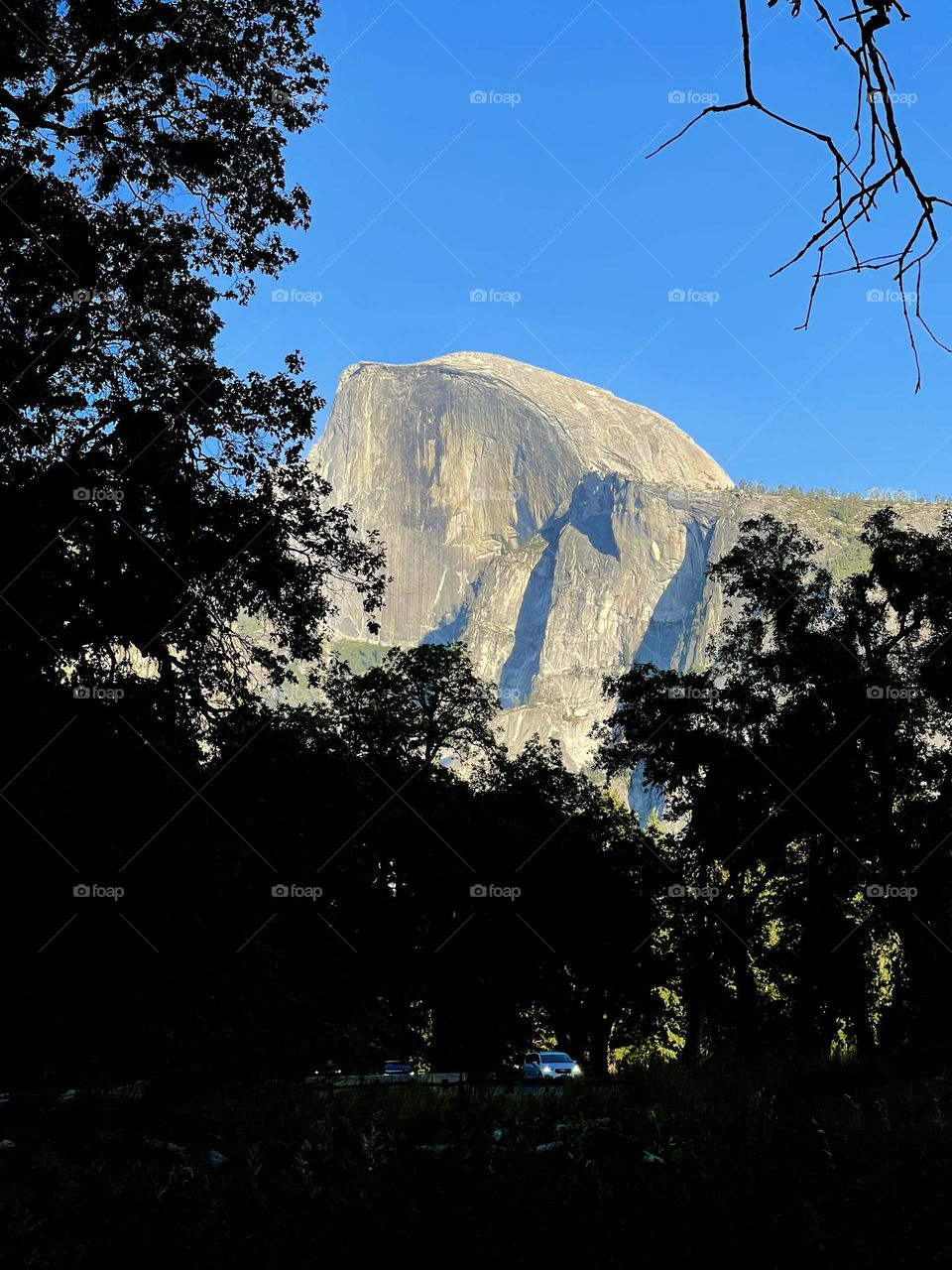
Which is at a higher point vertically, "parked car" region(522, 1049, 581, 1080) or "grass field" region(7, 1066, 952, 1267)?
"parked car" region(522, 1049, 581, 1080)

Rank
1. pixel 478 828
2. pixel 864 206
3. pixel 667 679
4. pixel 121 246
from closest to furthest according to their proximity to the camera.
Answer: pixel 864 206 → pixel 121 246 → pixel 667 679 → pixel 478 828

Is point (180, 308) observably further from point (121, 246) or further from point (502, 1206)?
point (502, 1206)

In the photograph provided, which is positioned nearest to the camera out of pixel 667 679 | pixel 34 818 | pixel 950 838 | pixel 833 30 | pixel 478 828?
pixel 833 30

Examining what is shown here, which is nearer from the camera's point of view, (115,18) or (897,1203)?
(897,1203)

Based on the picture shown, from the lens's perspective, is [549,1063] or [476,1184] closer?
[476,1184]

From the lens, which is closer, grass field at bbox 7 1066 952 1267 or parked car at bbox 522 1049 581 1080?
grass field at bbox 7 1066 952 1267

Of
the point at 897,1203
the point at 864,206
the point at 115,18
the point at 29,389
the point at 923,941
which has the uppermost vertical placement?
the point at 923,941

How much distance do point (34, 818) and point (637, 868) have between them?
2690cm

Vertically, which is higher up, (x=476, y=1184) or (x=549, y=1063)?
(x=549, y=1063)

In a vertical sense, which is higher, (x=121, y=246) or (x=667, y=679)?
(x=667, y=679)

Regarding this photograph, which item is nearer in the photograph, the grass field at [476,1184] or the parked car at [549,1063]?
the grass field at [476,1184]

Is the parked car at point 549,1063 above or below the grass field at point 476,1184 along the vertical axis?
above

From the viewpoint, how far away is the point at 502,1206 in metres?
6.41

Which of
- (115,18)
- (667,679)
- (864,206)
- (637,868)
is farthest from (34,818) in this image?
(637,868)
